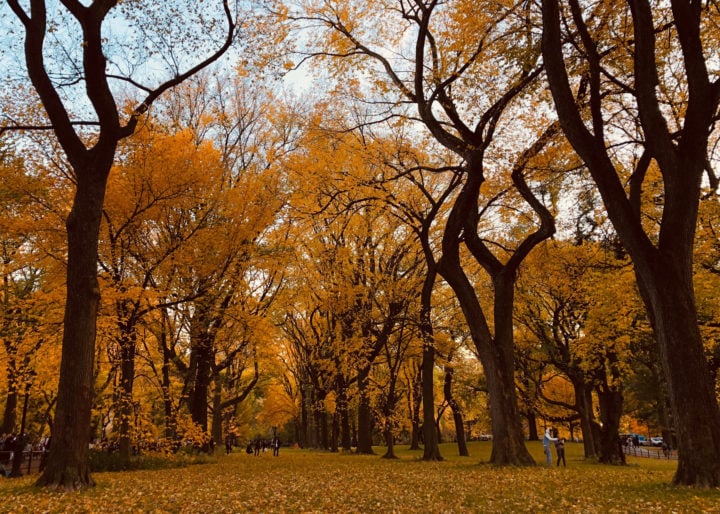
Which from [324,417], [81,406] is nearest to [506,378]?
[81,406]

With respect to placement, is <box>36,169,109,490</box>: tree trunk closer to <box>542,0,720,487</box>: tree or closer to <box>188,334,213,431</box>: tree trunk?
<box>542,0,720,487</box>: tree

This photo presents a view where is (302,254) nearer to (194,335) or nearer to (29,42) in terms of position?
(194,335)

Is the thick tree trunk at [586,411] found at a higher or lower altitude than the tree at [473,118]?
lower

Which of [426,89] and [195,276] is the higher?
[426,89]

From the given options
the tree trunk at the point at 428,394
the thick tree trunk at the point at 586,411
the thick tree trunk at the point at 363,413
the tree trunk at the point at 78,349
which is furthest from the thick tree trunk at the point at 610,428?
the tree trunk at the point at 78,349

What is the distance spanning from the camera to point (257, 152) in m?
22.2

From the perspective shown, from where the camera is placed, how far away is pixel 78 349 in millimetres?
8430

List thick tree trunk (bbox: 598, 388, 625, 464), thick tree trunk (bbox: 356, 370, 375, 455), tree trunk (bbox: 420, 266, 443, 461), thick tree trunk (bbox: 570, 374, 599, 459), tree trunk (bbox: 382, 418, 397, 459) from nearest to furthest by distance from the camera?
tree trunk (bbox: 420, 266, 443, 461) < thick tree trunk (bbox: 598, 388, 625, 464) < tree trunk (bbox: 382, 418, 397, 459) < thick tree trunk (bbox: 356, 370, 375, 455) < thick tree trunk (bbox: 570, 374, 599, 459)

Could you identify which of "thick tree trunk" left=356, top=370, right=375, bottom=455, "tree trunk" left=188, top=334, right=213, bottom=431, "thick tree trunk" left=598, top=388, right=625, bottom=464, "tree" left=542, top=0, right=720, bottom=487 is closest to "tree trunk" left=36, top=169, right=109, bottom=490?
"tree" left=542, top=0, right=720, bottom=487

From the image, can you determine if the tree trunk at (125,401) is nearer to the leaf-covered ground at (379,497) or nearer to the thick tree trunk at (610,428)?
the leaf-covered ground at (379,497)

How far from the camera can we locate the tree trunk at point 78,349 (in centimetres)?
805

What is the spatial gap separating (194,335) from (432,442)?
9.85 meters

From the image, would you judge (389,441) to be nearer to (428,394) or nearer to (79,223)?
(428,394)

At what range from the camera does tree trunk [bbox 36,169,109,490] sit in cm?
805
